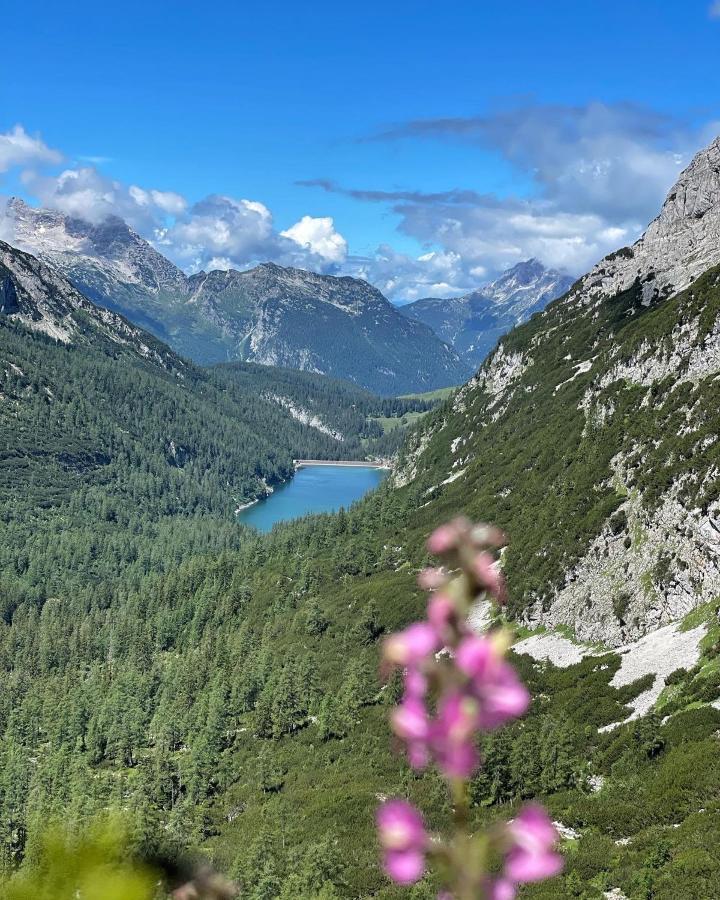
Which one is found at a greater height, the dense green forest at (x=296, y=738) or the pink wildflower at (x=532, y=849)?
the dense green forest at (x=296, y=738)

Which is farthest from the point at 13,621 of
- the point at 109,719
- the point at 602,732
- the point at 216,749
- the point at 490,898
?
the point at 490,898

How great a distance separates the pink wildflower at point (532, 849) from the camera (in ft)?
10.4

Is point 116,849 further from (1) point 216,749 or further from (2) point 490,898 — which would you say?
(1) point 216,749

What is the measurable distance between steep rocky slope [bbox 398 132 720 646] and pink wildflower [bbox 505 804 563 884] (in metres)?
79.5

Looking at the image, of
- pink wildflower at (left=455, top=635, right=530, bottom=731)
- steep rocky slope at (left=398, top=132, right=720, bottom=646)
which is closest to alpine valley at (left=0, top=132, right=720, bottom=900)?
steep rocky slope at (left=398, top=132, right=720, bottom=646)

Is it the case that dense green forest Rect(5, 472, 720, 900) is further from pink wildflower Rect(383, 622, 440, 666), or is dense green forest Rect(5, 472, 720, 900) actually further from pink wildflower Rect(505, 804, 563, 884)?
pink wildflower Rect(383, 622, 440, 666)

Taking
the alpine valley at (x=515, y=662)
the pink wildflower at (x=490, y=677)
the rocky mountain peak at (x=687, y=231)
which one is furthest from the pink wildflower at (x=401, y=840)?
the rocky mountain peak at (x=687, y=231)

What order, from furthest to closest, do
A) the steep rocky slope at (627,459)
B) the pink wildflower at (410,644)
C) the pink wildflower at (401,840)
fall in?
the steep rocky slope at (627,459) → the pink wildflower at (401,840) → the pink wildflower at (410,644)

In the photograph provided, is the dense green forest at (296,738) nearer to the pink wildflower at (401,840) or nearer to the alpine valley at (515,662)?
the alpine valley at (515,662)

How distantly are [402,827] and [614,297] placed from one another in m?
202

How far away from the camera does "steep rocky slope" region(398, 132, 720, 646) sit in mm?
83188

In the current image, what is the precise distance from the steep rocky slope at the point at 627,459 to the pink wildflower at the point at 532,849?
7950 cm

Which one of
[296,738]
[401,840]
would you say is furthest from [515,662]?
[401,840]

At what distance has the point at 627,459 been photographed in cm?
10738
